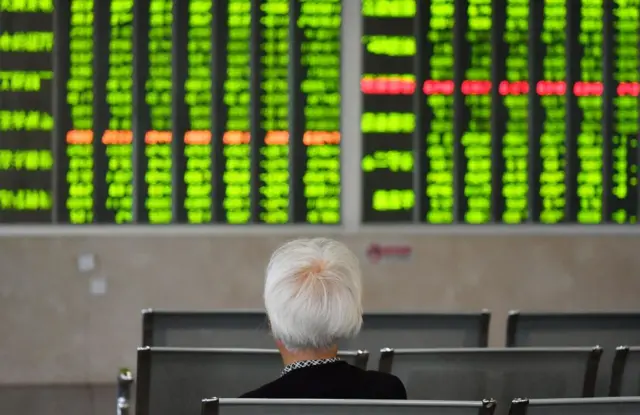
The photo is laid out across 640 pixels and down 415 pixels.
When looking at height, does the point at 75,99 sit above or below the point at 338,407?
above

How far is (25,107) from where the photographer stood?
5.26 metres

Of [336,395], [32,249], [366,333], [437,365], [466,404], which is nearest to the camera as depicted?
[466,404]

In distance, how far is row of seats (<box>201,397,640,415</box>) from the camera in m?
1.83

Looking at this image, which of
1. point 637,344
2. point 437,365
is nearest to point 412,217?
point 637,344

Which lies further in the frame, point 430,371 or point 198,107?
point 198,107

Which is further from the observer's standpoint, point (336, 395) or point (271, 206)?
point (271, 206)

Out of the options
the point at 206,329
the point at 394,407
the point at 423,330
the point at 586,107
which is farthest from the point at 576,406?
the point at 586,107

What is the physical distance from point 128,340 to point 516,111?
6.65 feet

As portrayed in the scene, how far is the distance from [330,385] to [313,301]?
15cm

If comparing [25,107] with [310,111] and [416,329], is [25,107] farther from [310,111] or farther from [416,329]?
[416,329]

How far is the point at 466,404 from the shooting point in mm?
1827

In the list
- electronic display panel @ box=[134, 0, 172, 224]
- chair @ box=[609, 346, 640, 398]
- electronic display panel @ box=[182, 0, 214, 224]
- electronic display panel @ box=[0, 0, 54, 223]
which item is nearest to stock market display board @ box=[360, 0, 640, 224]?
electronic display panel @ box=[182, 0, 214, 224]

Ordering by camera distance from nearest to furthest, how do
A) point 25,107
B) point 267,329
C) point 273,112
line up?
point 267,329
point 25,107
point 273,112

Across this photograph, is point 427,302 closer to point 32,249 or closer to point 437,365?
point 32,249
